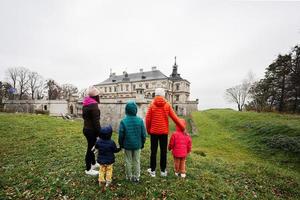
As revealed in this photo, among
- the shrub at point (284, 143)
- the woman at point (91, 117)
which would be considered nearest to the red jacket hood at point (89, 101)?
the woman at point (91, 117)

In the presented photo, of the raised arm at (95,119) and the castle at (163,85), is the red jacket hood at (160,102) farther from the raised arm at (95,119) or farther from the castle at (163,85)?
the castle at (163,85)

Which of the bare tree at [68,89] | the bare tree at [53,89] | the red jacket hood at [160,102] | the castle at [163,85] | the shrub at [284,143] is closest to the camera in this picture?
the red jacket hood at [160,102]

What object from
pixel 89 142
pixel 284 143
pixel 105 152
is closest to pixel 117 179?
pixel 105 152

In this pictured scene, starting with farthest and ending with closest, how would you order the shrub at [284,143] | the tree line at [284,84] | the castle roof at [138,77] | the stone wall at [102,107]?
1. the castle roof at [138,77]
2. the tree line at [284,84]
3. the stone wall at [102,107]
4. the shrub at [284,143]

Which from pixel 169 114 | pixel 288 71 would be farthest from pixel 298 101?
pixel 169 114

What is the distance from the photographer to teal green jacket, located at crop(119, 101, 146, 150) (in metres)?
4.11

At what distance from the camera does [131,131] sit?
414 cm

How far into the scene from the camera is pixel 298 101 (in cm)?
2180

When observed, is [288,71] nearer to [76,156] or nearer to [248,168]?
[248,168]

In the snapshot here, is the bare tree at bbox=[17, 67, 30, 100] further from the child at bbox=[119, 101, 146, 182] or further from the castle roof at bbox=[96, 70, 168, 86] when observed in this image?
the child at bbox=[119, 101, 146, 182]

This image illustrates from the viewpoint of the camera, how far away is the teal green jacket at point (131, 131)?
13.5 ft

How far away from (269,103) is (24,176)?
36108 millimetres

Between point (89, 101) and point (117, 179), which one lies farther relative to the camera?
point (117, 179)

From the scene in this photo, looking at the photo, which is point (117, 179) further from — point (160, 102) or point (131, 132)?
point (160, 102)
